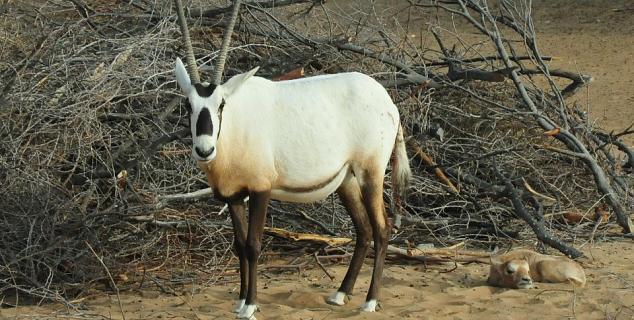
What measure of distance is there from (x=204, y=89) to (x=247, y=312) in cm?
128

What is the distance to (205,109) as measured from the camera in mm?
6160

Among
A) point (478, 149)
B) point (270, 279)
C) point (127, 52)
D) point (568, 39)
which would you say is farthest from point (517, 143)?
point (568, 39)

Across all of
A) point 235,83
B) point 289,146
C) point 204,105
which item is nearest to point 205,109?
point 204,105

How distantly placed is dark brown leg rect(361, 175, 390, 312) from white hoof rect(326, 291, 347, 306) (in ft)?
0.58

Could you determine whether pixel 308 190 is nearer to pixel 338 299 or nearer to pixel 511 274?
pixel 338 299

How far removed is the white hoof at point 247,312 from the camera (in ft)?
21.3

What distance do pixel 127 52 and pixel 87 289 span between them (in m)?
1.78

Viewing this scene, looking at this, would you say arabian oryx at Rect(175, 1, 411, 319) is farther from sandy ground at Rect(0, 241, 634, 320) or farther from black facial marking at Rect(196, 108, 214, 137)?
sandy ground at Rect(0, 241, 634, 320)

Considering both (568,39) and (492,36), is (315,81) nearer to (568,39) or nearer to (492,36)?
(492,36)

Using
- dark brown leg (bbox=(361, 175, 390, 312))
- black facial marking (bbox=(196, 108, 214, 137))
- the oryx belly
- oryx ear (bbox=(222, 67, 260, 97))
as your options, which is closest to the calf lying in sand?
dark brown leg (bbox=(361, 175, 390, 312))

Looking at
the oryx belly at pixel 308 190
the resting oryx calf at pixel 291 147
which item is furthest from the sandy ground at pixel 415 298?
the oryx belly at pixel 308 190

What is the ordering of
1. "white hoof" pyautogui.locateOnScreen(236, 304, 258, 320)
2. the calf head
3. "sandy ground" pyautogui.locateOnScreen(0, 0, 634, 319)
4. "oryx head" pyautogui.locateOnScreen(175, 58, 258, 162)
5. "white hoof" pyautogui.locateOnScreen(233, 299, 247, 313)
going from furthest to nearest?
the calf head < "sandy ground" pyautogui.locateOnScreen(0, 0, 634, 319) < "white hoof" pyautogui.locateOnScreen(233, 299, 247, 313) < "white hoof" pyautogui.locateOnScreen(236, 304, 258, 320) < "oryx head" pyautogui.locateOnScreen(175, 58, 258, 162)

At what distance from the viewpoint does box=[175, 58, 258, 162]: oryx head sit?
19.9 ft

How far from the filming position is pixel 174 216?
7.77m
